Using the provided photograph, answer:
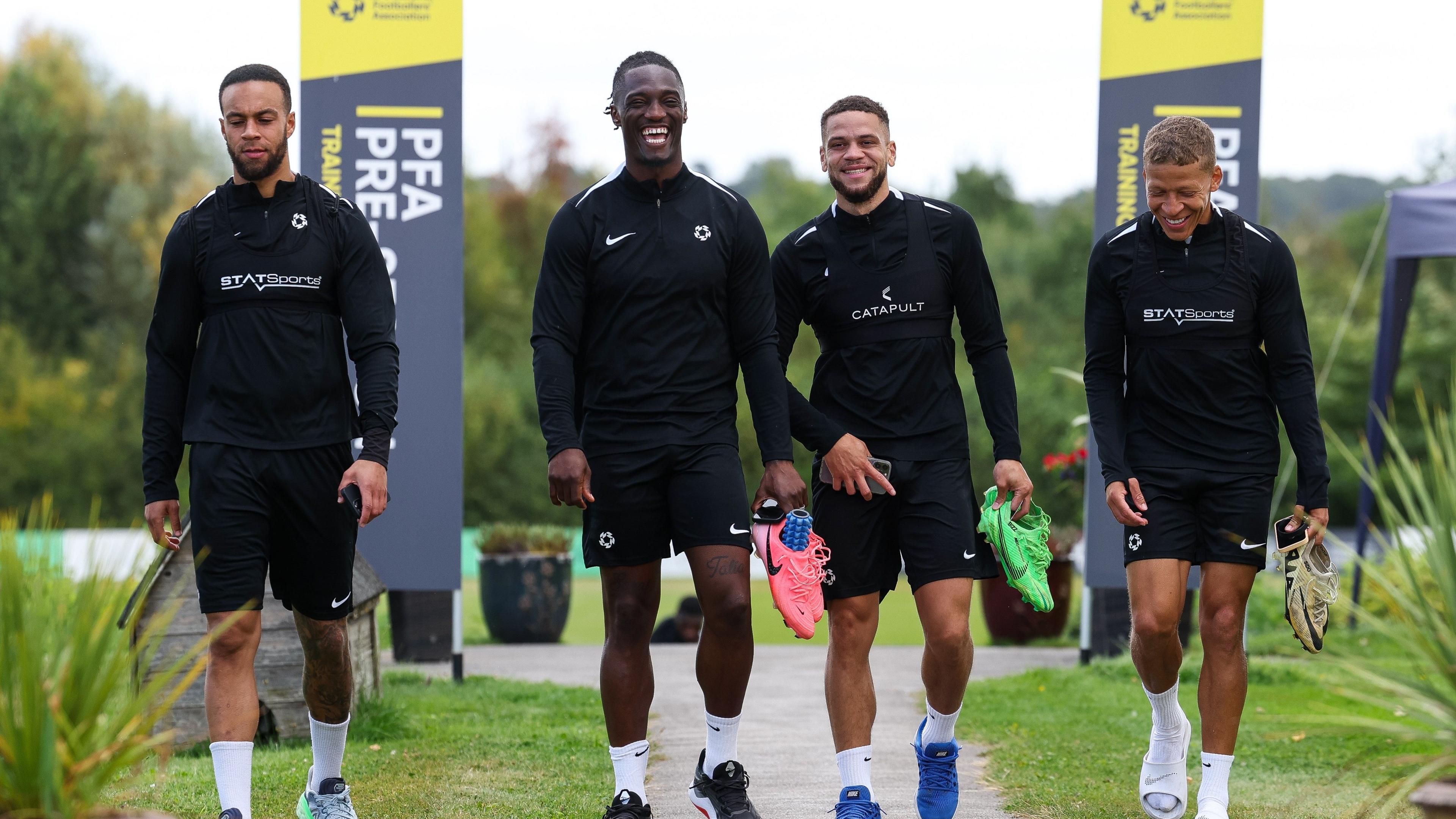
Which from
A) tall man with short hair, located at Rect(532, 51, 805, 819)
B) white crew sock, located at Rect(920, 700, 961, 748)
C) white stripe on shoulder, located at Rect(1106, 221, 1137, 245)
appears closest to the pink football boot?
tall man with short hair, located at Rect(532, 51, 805, 819)

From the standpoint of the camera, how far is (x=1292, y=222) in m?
52.3

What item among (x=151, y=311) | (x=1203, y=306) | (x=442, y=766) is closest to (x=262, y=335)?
(x=442, y=766)

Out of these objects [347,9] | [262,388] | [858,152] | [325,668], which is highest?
[347,9]

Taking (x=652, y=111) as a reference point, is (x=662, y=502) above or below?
below

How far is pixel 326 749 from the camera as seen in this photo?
15.5 feet

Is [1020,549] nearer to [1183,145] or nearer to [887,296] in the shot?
[887,296]

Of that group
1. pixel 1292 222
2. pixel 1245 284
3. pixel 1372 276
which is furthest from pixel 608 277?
pixel 1292 222

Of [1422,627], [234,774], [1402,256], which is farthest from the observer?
[1402,256]

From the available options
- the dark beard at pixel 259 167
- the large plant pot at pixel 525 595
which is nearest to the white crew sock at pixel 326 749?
the dark beard at pixel 259 167

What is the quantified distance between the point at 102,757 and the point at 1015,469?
116 inches

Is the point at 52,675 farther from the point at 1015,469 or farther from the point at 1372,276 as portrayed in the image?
the point at 1372,276

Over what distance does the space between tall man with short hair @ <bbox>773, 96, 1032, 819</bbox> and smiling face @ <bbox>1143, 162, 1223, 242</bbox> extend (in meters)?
0.58

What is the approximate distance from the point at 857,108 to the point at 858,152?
6.4 inches

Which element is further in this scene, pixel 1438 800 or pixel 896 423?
pixel 896 423
